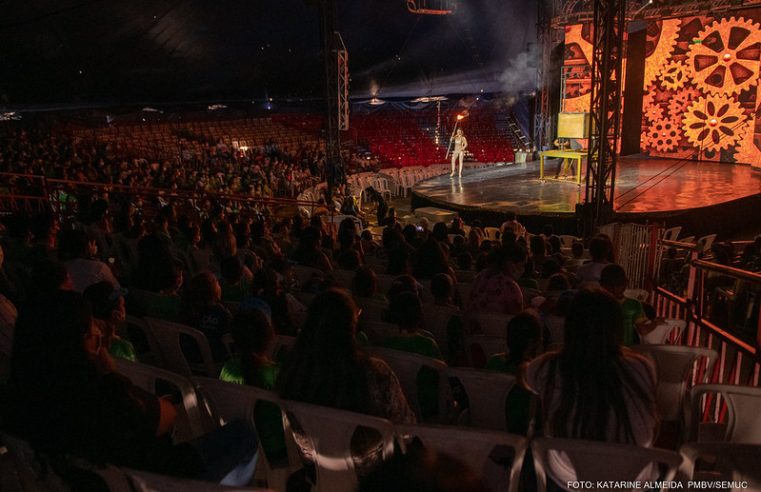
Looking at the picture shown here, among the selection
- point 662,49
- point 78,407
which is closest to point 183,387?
point 78,407

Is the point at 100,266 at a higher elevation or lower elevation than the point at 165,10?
lower

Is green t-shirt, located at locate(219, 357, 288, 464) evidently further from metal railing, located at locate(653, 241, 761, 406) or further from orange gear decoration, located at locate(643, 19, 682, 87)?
orange gear decoration, located at locate(643, 19, 682, 87)

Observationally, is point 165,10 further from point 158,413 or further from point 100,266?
point 158,413

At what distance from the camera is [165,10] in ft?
61.3

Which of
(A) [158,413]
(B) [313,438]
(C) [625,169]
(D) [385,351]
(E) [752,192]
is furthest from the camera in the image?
(C) [625,169]

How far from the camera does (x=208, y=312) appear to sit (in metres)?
3.65

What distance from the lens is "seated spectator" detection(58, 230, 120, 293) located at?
435 centimetres

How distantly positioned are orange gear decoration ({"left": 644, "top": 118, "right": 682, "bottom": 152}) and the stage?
1.55 metres

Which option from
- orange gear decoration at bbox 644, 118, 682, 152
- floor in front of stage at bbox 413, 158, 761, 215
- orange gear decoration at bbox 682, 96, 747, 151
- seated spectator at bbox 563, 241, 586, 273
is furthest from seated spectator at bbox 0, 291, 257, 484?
orange gear decoration at bbox 644, 118, 682, 152

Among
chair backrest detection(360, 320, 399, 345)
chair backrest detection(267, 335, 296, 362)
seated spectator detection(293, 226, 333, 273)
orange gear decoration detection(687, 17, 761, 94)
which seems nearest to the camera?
chair backrest detection(267, 335, 296, 362)

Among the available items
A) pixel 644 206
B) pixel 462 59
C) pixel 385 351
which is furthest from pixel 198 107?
pixel 385 351

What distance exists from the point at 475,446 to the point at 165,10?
1970 centimetres

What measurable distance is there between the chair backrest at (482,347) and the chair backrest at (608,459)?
1.36m

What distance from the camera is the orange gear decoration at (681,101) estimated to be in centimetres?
1873
